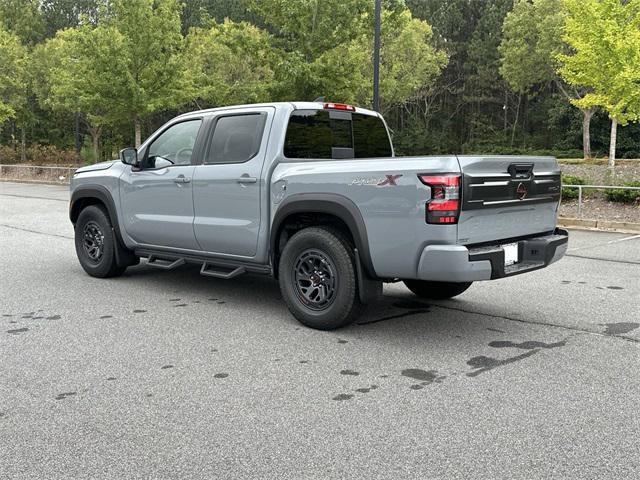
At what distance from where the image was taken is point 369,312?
255 inches

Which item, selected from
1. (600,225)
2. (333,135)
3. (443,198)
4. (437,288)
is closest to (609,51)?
(600,225)

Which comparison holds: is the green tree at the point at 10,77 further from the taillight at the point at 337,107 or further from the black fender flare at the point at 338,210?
the black fender flare at the point at 338,210

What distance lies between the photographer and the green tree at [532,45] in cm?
4628

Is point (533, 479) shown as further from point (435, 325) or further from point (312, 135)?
point (312, 135)

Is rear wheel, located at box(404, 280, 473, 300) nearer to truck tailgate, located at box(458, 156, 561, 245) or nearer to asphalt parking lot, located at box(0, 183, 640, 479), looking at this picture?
asphalt parking lot, located at box(0, 183, 640, 479)

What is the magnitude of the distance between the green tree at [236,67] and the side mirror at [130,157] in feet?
57.8

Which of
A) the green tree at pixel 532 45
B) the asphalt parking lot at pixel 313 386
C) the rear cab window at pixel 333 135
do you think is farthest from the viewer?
the green tree at pixel 532 45

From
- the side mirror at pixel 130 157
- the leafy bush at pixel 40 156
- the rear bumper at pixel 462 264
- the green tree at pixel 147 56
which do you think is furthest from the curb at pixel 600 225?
the leafy bush at pixel 40 156

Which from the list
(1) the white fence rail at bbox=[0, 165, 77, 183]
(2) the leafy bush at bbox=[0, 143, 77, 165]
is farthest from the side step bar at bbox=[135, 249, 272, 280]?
(2) the leafy bush at bbox=[0, 143, 77, 165]

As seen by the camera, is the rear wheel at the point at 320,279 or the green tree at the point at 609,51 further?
the green tree at the point at 609,51

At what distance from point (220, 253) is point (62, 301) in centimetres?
178

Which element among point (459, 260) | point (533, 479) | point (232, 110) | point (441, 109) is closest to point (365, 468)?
point (533, 479)

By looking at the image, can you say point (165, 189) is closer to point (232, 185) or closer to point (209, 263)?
point (209, 263)

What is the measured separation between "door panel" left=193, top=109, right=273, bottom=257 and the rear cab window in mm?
270
